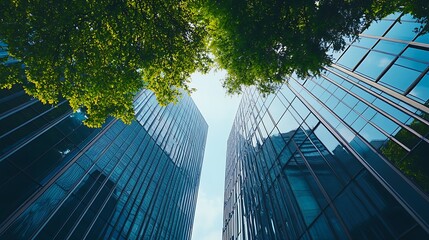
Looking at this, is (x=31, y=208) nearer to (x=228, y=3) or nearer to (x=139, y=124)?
(x=228, y=3)

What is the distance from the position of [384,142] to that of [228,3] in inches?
307

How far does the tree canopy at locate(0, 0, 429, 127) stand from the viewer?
7750 millimetres

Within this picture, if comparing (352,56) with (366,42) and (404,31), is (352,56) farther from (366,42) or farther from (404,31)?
(404,31)

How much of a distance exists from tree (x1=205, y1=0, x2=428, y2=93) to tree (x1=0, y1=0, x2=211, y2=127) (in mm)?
2093

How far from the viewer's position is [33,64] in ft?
28.4

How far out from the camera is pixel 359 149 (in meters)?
9.47

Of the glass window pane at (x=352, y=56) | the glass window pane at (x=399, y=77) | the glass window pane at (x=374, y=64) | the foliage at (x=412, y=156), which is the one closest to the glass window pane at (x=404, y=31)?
the glass window pane at (x=374, y=64)

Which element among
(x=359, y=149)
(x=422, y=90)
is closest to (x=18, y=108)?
(x=359, y=149)

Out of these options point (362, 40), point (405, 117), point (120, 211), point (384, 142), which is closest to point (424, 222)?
point (384, 142)

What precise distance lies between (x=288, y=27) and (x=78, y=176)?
1863 cm

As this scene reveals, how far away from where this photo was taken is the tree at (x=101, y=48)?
8.24 metres

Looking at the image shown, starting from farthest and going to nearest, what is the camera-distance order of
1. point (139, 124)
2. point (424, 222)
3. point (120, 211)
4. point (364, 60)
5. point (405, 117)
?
point (139, 124) → point (120, 211) → point (364, 60) → point (405, 117) → point (424, 222)

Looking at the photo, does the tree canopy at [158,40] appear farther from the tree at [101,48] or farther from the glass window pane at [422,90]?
the glass window pane at [422,90]

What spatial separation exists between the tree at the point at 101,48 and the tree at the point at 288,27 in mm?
2093
